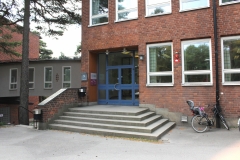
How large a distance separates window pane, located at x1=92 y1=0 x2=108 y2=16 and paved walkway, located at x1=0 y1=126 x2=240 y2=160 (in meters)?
6.61

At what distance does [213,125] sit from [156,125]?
2322 mm

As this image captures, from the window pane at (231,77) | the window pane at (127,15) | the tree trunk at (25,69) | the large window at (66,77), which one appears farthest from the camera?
the large window at (66,77)

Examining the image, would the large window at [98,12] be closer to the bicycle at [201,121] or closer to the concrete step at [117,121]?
the concrete step at [117,121]

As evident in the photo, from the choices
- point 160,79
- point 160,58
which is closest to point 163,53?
point 160,58

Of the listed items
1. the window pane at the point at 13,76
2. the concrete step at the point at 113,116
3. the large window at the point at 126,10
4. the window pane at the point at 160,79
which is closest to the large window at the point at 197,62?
the window pane at the point at 160,79

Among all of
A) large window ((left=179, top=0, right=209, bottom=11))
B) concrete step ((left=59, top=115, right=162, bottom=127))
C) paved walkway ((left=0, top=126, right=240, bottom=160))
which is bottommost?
paved walkway ((left=0, top=126, right=240, bottom=160))

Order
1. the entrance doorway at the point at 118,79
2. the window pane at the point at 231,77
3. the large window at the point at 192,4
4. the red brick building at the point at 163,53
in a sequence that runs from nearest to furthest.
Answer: the window pane at the point at 231,77 < the red brick building at the point at 163,53 < the large window at the point at 192,4 < the entrance doorway at the point at 118,79

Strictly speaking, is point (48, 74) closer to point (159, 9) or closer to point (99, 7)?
point (99, 7)

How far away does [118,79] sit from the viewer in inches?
424

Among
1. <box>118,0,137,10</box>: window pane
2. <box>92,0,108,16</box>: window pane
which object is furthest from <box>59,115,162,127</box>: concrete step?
<box>92,0,108,16</box>: window pane

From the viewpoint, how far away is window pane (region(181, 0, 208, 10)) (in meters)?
8.44

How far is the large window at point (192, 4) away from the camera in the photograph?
27.6 ft

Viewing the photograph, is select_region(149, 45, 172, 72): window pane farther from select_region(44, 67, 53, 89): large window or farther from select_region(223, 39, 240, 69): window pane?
select_region(44, 67, 53, 89): large window

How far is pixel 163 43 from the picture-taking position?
29.9 ft
